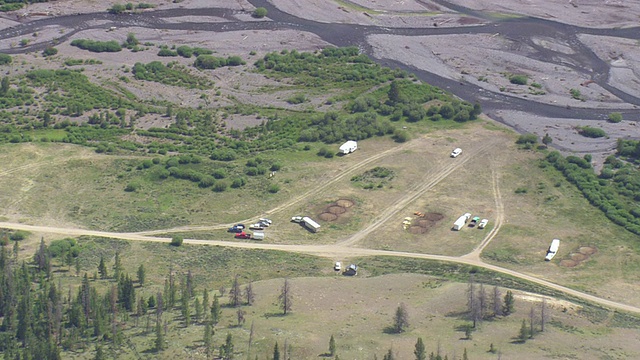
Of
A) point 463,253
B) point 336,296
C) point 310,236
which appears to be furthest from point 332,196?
point 336,296

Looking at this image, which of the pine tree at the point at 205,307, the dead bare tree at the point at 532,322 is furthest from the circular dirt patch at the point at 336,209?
the dead bare tree at the point at 532,322

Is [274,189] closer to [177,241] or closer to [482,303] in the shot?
[177,241]

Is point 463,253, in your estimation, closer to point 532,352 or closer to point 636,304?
point 636,304

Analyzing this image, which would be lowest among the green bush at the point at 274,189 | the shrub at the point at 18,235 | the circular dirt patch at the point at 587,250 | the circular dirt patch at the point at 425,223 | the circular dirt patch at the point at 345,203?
the circular dirt patch at the point at 587,250

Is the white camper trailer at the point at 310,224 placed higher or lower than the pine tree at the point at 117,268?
lower

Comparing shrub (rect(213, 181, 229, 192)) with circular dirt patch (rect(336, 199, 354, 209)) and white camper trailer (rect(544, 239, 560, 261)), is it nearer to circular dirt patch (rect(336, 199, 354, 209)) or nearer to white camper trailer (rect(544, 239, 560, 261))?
circular dirt patch (rect(336, 199, 354, 209))

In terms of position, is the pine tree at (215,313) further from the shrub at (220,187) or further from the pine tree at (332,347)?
the shrub at (220,187)

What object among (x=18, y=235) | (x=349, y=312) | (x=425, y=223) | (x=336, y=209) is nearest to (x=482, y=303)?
(x=349, y=312)
